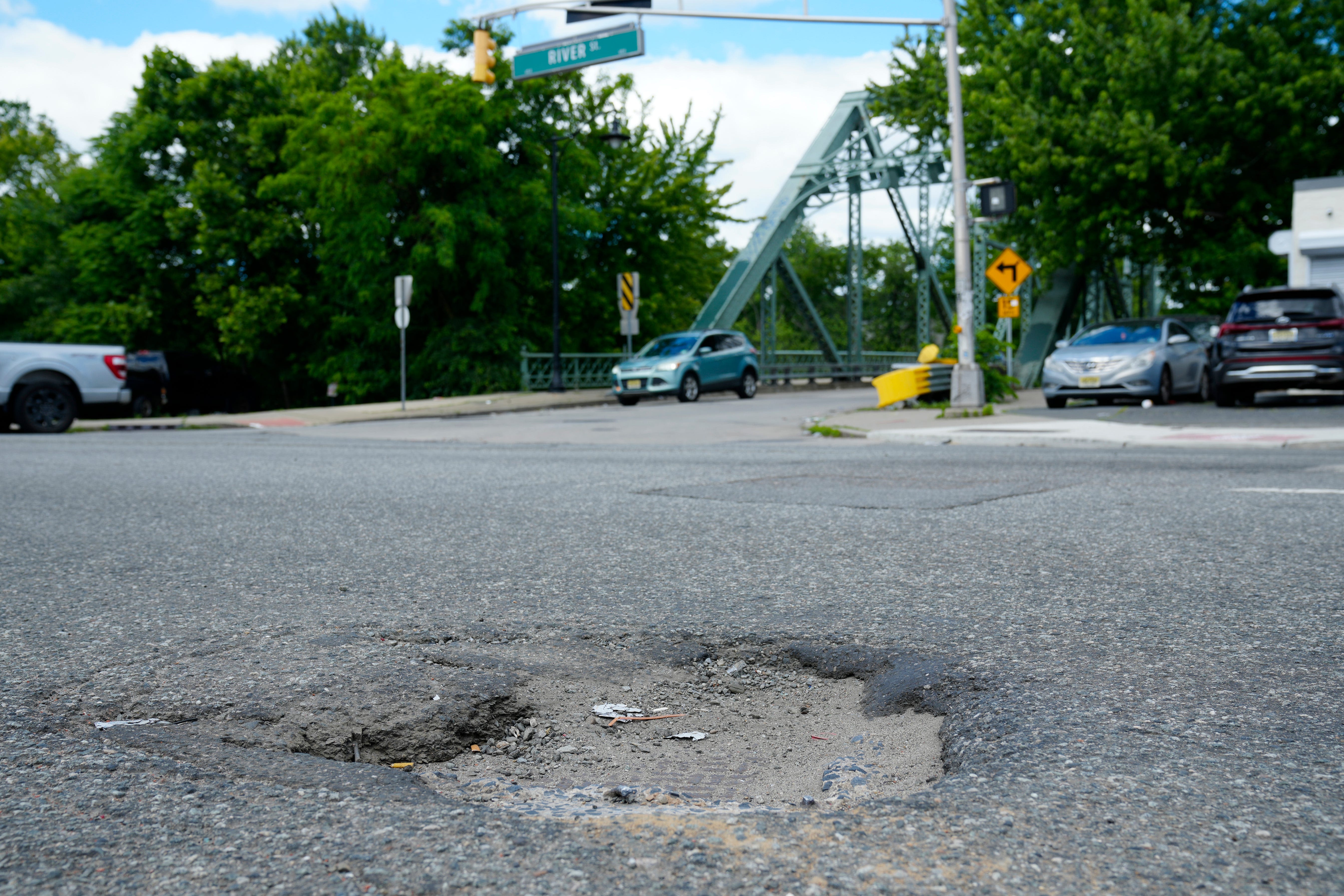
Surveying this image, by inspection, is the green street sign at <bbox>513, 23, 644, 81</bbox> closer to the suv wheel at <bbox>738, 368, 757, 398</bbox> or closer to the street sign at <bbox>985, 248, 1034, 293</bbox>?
the street sign at <bbox>985, 248, 1034, 293</bbox>

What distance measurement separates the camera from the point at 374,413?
22516 millimetres

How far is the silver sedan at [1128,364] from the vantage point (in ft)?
56.0

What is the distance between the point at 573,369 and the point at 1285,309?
1906 cm

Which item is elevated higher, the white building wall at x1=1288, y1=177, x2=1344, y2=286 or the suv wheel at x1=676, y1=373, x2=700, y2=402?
the white building wall at x1=1288, y1=177, x2=1344, y2=286

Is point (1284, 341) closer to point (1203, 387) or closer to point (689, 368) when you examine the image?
point (1203, 387)

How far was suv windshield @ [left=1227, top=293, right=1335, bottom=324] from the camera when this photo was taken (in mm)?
15523

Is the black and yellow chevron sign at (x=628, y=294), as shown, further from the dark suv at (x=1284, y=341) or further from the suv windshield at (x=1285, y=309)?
the suv windshield at (x=1285, y=309)

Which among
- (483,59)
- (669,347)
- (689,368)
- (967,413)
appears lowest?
(967,413)

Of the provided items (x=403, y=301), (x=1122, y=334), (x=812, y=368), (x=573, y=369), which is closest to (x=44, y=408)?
(x=403, y=301)

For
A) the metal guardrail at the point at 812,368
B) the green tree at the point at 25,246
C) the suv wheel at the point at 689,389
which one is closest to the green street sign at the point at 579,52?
the suv wheel at the point at 689,389

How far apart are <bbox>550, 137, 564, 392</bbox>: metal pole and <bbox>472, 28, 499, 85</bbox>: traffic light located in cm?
1011

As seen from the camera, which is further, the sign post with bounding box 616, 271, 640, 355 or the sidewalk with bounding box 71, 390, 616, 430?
the sign post with bounding box 616, 271, 640, 355

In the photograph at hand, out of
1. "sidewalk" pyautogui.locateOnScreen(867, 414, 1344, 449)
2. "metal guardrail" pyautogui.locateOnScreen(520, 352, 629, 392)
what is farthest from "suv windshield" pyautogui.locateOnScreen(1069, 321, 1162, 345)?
"metal guardrail" pyautogui.locateOnScreen(520, 352, 629, 392)

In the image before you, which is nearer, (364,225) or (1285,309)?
(1285,309)
